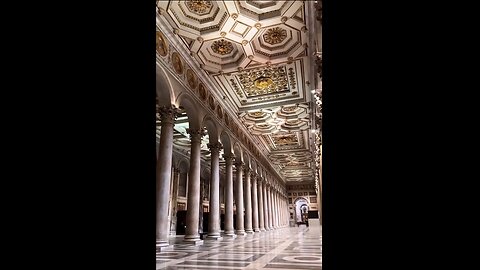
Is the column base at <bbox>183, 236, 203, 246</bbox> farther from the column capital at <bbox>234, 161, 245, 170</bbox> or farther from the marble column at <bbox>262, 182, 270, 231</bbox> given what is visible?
the marble column at <bbox>262, 182, 270, 231</bbox>

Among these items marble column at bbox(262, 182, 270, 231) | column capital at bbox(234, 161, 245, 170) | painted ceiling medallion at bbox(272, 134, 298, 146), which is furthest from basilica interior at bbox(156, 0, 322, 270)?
marble column at bbox(262, 182, 270, 231)

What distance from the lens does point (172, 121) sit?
9453 millimetres

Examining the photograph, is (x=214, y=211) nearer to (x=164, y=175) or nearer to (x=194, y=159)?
(x=194, y=159)

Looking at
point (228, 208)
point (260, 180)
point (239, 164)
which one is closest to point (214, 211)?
point (228, 208)

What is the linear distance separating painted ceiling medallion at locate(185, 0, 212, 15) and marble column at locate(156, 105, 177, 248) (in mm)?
2808

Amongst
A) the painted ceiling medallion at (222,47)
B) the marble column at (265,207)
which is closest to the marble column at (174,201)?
the marble column at (265,207)

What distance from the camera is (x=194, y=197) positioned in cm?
1126

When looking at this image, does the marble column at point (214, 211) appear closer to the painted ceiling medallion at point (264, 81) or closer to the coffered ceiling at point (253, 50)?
the painted ceiling medallion at point (264, 81)

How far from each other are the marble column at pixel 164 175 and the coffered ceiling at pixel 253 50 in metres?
2.43
